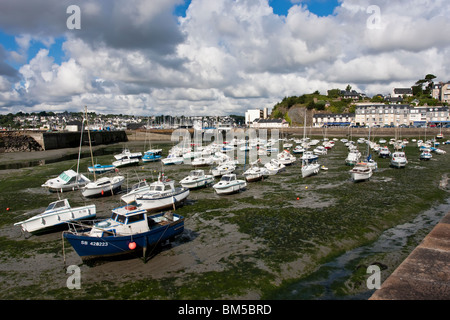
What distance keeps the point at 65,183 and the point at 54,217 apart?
44.9ft

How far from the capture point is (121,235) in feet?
51.0

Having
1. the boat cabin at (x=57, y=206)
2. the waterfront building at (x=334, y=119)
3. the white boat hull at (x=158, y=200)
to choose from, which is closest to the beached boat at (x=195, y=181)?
the white boat hull at (x=158, y=200)

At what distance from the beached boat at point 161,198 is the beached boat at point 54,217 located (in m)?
3.96

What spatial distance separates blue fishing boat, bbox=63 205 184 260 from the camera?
14688mm

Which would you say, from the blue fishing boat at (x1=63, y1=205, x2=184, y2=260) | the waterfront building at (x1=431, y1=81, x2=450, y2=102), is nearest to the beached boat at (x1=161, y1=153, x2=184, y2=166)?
the blue fishing boat at (x1=63, y1=205, x2=184, y2=260)

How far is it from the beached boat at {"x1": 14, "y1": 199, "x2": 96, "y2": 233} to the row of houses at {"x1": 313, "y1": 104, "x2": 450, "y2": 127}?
468ft

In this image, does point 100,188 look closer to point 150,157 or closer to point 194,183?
point 194,183

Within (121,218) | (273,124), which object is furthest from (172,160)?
(273,124)

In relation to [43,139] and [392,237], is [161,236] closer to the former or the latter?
[392,237]

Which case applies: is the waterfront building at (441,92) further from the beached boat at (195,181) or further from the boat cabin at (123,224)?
the boat cabin at (123,224)
